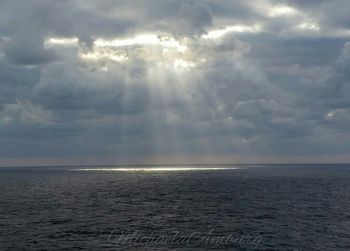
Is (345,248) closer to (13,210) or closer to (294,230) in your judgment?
(294,230)

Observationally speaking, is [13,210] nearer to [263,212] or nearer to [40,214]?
[40,214]

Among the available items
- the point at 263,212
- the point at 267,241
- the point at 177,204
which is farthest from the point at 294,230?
the point at 177,204

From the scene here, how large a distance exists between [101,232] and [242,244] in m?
21.5

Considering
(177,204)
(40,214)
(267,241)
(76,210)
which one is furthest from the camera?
(177,204)

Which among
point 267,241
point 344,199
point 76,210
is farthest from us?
point 344,199

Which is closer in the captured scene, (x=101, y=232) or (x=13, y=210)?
(x=101, y=232)

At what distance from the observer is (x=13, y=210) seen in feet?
300

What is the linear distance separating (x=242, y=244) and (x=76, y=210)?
4602 cm

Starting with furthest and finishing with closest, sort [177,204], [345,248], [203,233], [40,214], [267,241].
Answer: [177,204], [40,214], [203,233], [267,241], [345,248]

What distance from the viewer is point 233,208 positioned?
92812 mm

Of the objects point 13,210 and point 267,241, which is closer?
point 267,241

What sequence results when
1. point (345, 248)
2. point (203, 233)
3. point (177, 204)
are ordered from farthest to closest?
point (177, 204), point (203, 233), point (345, 248)

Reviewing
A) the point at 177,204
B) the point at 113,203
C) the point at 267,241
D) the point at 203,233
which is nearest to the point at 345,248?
the point at 267,241

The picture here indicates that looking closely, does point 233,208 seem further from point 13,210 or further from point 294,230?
point 13,210
